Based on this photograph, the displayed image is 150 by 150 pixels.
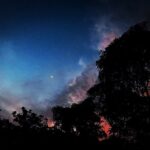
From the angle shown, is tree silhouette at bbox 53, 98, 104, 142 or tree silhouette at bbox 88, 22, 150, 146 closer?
tree silhouette at bbox 88, 22, 150, 146

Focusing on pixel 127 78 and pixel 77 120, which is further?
pixel 77 120

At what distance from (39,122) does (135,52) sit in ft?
135

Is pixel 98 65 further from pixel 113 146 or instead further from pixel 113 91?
pixel 113 146

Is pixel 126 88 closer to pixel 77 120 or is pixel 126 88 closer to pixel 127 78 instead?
pixel 127 78

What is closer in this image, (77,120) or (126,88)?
(126,88)

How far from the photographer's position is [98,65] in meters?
47.8

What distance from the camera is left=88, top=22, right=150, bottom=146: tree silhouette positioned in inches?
1790

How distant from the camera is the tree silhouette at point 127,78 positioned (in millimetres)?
45469

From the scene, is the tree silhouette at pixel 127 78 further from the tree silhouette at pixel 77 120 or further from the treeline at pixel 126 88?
the tree silhouette at pixel 77 120

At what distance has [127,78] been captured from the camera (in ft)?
157

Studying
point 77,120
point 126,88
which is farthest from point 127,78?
point 77,120

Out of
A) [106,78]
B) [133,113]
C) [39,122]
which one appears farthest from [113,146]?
[39,122]

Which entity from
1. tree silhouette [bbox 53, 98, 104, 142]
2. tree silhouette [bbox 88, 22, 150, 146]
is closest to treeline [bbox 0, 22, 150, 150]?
tree silhouette [bbox 88, 22, 150, 146]

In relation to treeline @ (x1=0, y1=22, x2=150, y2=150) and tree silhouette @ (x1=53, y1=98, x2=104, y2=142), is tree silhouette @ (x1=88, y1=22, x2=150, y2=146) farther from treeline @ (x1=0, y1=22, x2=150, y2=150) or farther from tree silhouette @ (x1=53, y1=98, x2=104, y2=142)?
tree silhouette @ (x1=53, y1=98, x2=104, y2=142)
